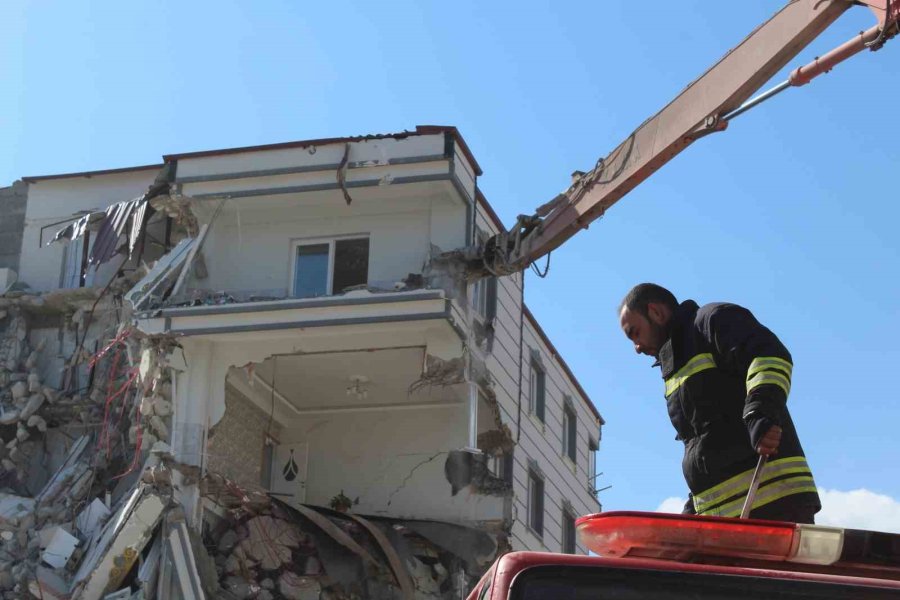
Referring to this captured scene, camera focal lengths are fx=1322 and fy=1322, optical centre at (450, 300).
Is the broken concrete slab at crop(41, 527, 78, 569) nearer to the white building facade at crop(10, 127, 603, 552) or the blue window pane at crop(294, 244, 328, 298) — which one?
the white building facade at crop(10, 127, 603, 552)

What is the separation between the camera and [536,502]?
23812mm

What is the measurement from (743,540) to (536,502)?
20461 millimetres

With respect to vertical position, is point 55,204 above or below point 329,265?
above

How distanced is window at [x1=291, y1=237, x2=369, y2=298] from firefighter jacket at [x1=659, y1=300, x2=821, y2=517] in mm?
13928

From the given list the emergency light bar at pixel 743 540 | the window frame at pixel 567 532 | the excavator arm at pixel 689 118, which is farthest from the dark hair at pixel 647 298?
the window frame at pixel 567 532

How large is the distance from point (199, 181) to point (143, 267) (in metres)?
1.57

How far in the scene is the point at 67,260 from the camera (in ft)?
70.2

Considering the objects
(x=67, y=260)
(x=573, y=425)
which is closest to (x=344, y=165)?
(x=67, y=260)

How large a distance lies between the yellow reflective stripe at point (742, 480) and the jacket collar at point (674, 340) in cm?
52

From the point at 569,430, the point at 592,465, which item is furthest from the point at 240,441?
the point at 592,465

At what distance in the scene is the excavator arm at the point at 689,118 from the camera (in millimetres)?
12055

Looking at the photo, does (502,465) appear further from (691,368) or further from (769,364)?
(769,364)

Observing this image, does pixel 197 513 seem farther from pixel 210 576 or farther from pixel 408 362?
pixel 408 362

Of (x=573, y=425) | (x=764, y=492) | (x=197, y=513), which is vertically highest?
(x=573, y=425)
